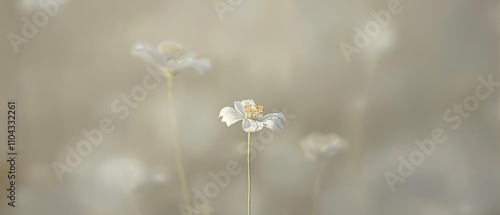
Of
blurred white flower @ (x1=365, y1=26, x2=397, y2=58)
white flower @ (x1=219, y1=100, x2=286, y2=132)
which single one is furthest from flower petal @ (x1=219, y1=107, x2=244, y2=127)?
blurred white flower @ (x1=365, y1=26, x2=397, y2=58)

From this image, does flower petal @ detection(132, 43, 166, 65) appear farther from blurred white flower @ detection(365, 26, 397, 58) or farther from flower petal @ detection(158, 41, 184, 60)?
blurred white flower @ detection(365, 26, 397, 58)

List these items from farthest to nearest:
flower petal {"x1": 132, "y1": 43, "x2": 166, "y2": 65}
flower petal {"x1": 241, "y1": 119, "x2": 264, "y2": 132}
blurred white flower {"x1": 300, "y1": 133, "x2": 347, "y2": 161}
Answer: blurred white flower {"x1": 300, "y1": 133, "x2": 347, "y2": 161}
flower petal {"x1": 132, "y1": 43, "x2": 166, "y2": 65}
flower petal {"x1": 241, "y1": 119, "x2": 264, "y2": 132}

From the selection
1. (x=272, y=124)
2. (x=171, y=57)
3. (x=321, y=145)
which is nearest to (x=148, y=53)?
(x=171, y=57)

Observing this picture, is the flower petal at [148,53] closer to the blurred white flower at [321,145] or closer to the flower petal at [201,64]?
the flower petal at [201,64]

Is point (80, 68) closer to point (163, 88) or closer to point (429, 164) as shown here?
point (163, 88)

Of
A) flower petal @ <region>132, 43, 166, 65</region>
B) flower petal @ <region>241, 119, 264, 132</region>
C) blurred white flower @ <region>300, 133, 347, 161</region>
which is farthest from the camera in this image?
blurred white flower @ <region>300, 133, 347, 161</region>

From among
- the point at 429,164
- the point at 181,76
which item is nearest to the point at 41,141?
the point at 181,76
